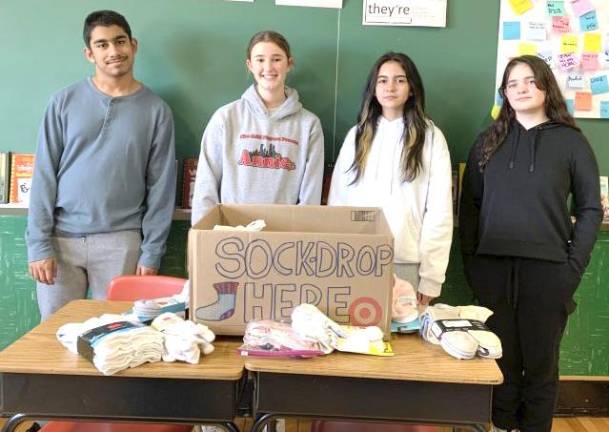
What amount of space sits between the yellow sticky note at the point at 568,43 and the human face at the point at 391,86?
0.88 metres

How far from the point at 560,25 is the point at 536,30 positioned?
11 cm

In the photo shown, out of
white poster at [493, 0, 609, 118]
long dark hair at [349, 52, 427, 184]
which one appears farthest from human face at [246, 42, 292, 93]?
white poster at [493, 0, 609, 118]

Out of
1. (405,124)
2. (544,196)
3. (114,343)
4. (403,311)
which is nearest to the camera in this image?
(114,343)

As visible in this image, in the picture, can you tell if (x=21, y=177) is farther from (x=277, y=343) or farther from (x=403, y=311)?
(x=403, y=311)

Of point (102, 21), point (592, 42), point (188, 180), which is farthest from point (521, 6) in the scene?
point (102, 21)

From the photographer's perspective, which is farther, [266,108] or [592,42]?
[592,42]

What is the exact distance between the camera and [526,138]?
2107 mm

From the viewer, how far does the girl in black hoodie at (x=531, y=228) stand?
6.80 ft

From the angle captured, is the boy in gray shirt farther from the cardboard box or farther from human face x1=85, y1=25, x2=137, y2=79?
the cardboard box

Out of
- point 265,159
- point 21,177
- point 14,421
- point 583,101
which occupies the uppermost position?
point 583,101

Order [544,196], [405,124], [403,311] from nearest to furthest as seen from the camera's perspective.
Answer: [403,311]
[544,196]
[405,124]

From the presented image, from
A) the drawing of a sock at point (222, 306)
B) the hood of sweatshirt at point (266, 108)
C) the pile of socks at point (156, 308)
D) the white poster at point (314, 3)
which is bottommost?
the pile of socks at point (156, 308)

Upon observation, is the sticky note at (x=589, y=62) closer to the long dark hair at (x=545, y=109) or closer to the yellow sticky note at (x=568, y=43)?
the yellow sticky note at (x=568, y=43)

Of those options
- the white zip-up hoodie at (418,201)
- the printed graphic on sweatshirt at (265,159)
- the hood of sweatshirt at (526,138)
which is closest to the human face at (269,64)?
the printed graphic on sweatshirt at (265,159)
